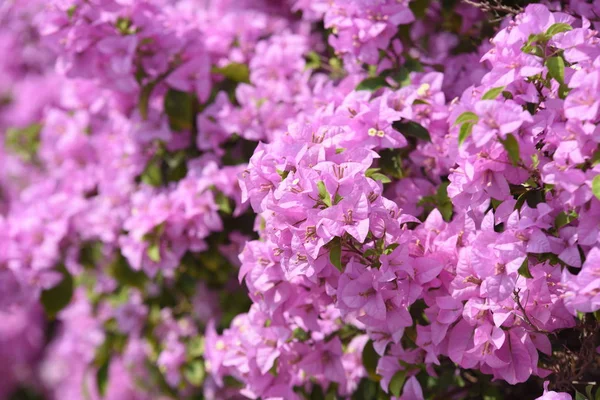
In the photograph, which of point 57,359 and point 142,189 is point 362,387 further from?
point 57,359

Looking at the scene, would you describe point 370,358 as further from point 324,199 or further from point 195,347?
point 195,347

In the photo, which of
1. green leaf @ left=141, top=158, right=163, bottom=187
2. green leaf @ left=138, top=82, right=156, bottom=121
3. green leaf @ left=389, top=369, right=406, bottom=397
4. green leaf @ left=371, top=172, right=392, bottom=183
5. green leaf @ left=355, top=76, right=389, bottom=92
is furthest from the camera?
green leaf @ left=141, top=158, right=163, bottom=187

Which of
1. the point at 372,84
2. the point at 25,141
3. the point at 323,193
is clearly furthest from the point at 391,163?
the point at 25,141

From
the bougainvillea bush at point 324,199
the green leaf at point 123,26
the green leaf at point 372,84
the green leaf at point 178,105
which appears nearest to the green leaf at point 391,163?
the bougainvillea bush at point 324,199

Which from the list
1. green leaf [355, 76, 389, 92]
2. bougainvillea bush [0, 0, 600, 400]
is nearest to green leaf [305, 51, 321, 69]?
bougainvillea bush [0, 0, 600, 400]

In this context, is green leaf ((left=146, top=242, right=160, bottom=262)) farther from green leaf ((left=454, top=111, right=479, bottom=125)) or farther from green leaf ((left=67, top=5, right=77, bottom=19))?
green leaf ((left=454, top=111, right=479, bottom=125))

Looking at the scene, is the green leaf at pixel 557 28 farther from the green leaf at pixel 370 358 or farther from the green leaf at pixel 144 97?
the green leaf at pixel 144 97
